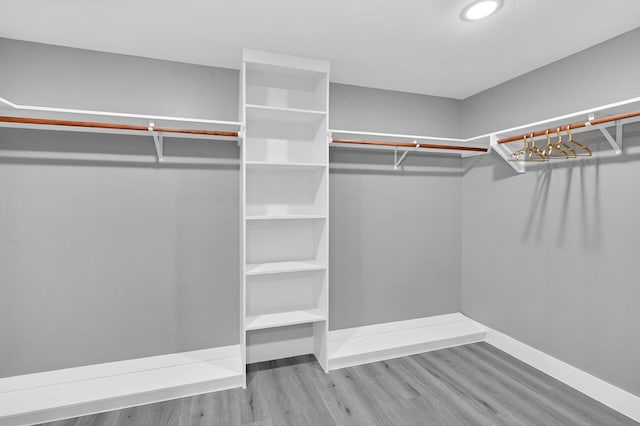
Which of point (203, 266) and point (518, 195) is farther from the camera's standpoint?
point (518, 195)

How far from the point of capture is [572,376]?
220cm

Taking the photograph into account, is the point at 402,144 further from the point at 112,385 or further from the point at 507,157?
the point at 112,385

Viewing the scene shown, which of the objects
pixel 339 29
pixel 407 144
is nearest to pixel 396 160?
pixel 407 144

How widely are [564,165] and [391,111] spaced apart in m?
1.41

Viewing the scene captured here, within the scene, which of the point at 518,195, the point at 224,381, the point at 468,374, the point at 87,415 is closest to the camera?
the point at 87,415

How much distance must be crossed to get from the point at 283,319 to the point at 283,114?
1.54 m

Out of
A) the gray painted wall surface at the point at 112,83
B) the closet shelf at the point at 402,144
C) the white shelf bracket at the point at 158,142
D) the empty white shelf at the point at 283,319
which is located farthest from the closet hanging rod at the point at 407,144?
the empty white shelf at the point at 283,319

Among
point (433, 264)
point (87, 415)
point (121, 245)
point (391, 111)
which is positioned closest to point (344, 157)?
point (391, 111)

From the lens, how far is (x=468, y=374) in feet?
7.74

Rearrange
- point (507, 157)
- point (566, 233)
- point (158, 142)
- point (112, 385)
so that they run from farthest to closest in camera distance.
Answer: point (507, 157), point (566, 233), point (158, 142), point (112, 385)

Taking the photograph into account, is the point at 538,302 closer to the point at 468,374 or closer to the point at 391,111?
the point at 468,374

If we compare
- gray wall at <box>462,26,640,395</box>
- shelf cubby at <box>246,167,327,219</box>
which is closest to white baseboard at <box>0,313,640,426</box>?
gray wall at <box>462,26,640,395</box>

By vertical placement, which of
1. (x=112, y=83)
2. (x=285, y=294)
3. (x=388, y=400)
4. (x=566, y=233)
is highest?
(x=112, y=83)

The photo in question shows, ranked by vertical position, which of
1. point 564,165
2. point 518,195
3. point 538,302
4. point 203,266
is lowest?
point 538,302
